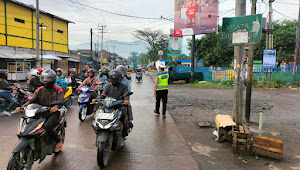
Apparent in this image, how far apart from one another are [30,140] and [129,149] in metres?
2.04

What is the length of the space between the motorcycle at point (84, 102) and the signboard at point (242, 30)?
453 cm

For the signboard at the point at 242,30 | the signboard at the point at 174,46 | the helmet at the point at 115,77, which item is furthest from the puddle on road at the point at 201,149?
the signboard at the point at 174,46

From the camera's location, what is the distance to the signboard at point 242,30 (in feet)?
17.2

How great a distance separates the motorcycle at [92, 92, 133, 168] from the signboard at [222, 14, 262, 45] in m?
3.36

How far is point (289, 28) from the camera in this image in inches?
1169

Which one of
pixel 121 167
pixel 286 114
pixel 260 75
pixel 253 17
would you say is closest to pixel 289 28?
pixel 260 75

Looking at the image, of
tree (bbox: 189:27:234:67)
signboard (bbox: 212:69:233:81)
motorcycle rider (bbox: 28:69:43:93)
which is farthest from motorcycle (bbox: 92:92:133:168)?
tree (bbox: 189:27:234:67)

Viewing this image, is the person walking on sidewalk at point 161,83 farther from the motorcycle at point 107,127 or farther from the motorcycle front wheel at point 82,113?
the motorcycle at point 107,127

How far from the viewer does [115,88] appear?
14.8ft

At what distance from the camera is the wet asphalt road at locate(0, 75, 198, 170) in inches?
150

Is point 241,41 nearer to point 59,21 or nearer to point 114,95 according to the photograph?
point 114,95

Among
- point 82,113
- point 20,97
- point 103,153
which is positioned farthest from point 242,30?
point 20,97

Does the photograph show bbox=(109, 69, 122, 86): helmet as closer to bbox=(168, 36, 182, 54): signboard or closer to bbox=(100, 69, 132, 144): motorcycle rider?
bbox=(100, 69, 132, 144): motorcycle rider

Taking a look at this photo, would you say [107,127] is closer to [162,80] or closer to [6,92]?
[162,80]
